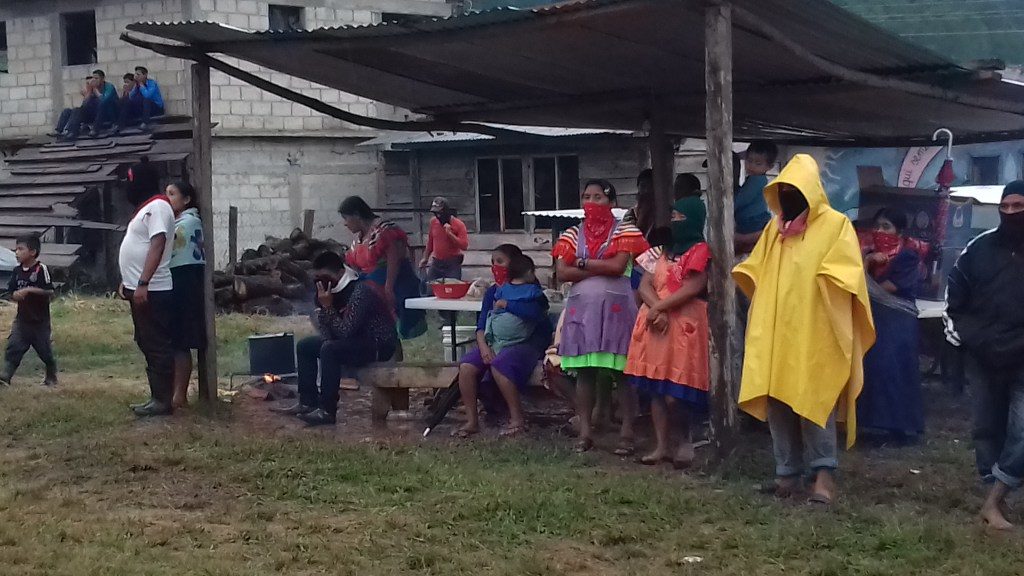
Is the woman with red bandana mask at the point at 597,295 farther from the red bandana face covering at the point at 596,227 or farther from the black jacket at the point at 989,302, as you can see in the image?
the black jacket at the point at 989,302

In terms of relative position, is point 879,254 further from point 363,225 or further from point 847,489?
point 363,225

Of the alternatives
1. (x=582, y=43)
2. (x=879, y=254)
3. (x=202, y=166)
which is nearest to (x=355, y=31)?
(x=582, y=43)

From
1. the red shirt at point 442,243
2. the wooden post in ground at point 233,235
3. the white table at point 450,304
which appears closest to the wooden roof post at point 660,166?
the white table at point 450,304

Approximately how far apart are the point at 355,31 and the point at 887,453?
4.24 metres

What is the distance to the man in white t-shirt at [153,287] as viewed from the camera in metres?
8.71

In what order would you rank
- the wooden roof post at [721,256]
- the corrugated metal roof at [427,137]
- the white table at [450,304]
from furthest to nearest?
the corrugated metal roof at [427,137]
the white table at [450,304]
the wooden roof post at [721,256]

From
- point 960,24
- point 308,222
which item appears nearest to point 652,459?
point 308,222

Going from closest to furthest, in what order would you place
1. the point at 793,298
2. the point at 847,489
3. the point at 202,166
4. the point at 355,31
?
1. the point at 793,298
2. the point at 847,489
3. the point at 355,31
4. the point at 202,166

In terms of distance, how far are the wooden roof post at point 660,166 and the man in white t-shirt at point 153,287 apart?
12.1ft

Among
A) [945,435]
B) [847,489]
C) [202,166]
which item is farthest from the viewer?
[202,166]

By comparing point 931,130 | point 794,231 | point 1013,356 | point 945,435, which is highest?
point 931,130

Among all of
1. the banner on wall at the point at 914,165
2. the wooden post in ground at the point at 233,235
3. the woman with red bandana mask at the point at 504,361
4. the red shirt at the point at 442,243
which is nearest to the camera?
the woman with red bandana mask at the point at 504,361

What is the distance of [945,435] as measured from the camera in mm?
8383

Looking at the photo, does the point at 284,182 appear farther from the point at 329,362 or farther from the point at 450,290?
the point at 329,362
